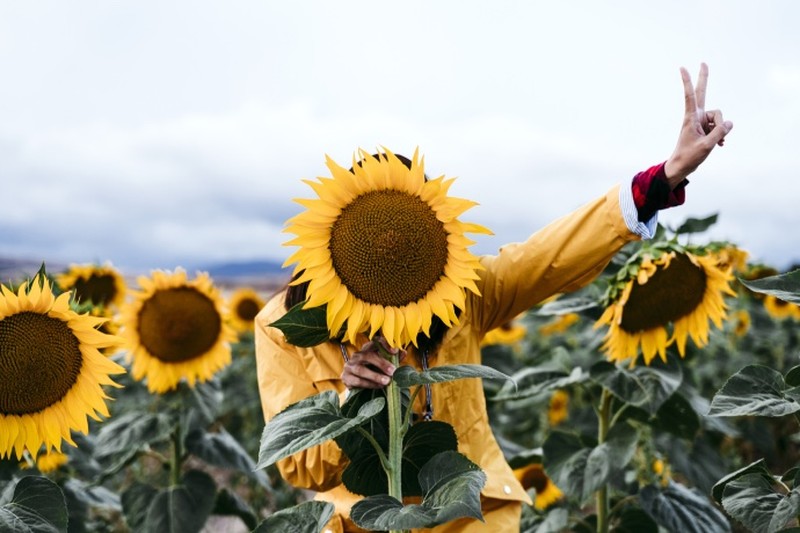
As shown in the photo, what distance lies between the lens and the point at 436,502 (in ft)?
5.14

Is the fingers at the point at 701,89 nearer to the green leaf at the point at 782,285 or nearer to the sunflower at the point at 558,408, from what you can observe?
the green leaf at the point at 782,285

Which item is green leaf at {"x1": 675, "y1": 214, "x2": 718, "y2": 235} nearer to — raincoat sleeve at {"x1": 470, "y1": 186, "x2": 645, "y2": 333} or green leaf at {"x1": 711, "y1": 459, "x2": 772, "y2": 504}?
raincoat sleeve at {"x1": 470, "y1": 186, "x2": 645, "y2": 333}

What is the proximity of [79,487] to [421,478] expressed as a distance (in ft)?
6.94

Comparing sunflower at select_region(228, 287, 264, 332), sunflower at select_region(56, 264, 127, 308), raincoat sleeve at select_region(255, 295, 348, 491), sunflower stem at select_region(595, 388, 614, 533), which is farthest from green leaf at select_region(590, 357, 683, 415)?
sunflower at select_region(228, 287, 264, 332)

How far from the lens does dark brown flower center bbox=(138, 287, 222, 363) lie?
362 centimetres

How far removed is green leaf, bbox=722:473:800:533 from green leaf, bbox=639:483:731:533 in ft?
3.75

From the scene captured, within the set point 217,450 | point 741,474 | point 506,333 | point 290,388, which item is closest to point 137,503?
point 217,450

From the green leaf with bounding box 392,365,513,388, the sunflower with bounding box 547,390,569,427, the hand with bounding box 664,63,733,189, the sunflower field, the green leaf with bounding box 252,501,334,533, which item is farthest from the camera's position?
the sunflower with bounding box 547,390,569,427

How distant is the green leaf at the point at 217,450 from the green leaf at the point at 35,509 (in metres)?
1.40

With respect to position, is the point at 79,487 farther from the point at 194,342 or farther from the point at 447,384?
the point at 447,384

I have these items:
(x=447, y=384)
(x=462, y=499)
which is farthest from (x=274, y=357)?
(x=462, y=499)

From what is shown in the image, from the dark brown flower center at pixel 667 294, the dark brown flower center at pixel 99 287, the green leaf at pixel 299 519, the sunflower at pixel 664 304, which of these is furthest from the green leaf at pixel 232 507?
the green leaf at pixel 299 519

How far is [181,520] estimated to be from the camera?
131 inches

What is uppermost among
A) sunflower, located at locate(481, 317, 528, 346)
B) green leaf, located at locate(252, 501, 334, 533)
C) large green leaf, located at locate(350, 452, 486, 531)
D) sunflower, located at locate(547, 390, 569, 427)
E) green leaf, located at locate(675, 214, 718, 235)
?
green leaf, located at locate(675, 214, 718, 235)
